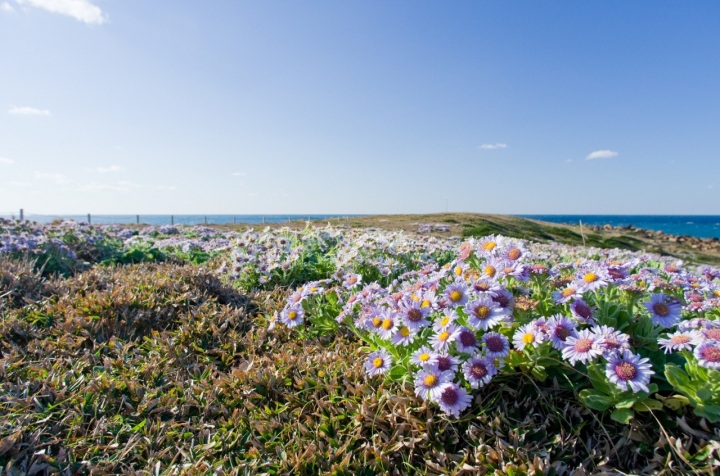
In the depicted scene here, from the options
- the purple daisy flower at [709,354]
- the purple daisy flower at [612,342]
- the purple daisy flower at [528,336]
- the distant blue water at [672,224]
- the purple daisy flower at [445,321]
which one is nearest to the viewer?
the purple daisy flower at [709,354]

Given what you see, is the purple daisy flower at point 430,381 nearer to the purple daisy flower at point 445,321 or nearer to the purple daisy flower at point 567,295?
the purple daisy flower at point 445,321

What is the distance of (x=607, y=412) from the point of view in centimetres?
206

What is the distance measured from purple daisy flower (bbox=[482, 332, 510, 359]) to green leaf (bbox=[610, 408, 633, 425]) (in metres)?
0.48

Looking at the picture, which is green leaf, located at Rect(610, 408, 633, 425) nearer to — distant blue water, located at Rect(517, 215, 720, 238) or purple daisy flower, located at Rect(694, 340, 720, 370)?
purple daisy flower, located at Rect(694, 340, 720, 370)

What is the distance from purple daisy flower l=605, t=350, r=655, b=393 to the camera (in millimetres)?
1726

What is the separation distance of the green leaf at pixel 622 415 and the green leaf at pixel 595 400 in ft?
0.12

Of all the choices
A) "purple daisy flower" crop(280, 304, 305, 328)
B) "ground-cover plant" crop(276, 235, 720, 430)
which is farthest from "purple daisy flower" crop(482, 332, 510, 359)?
"purple daisy flower" crop(280, 304, 305, 328)

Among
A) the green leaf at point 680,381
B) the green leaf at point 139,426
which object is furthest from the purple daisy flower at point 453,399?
the green leaf at point 139,426

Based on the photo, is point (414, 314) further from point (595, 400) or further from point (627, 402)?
point (627, 402)

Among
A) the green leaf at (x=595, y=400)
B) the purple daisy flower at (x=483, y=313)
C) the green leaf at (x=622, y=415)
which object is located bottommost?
the green leaf at (x=622, y=415)

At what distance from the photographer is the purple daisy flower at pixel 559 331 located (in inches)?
75.7

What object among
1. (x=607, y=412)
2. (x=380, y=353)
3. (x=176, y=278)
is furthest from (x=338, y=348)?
(x=176, y=278)

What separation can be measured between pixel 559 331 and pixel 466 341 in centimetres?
40

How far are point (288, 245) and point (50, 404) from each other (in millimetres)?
3162
